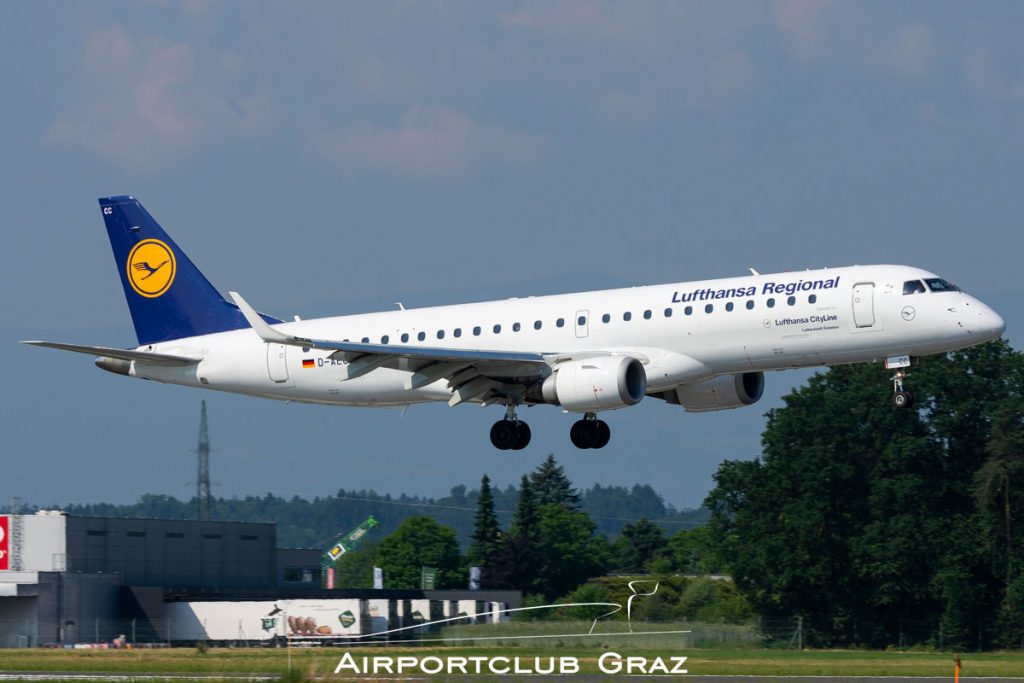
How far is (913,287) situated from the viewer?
40219 millimetres

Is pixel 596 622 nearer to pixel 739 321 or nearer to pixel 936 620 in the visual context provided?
pixel 739 321

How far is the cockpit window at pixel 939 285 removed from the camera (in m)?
40.3

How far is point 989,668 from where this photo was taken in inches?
1877

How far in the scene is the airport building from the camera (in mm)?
67312

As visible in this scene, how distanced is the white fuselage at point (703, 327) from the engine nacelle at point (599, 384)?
588mm

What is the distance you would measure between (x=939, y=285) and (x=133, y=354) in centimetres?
2307

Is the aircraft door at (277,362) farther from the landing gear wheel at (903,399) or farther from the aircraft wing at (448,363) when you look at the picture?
the landing gear wheel at (903,399)

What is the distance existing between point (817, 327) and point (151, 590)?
Answer: 4416 centimetres

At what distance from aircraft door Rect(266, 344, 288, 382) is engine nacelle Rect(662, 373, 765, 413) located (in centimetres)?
1152

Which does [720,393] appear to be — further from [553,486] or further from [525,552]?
[553,486]

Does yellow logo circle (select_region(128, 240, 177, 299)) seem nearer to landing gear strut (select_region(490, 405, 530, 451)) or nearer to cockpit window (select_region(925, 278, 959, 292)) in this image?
landing gear strut (select_region(490, 405, 530, 451))

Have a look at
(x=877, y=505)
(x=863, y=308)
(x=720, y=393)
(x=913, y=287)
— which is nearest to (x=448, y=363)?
(x=720, y=393)

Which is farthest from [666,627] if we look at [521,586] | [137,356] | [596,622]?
[521,586]

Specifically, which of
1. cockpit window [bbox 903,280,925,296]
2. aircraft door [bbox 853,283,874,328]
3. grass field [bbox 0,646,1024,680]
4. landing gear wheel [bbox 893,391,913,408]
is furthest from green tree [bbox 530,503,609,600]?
cockpit window [bbox 903,280,925,296]
